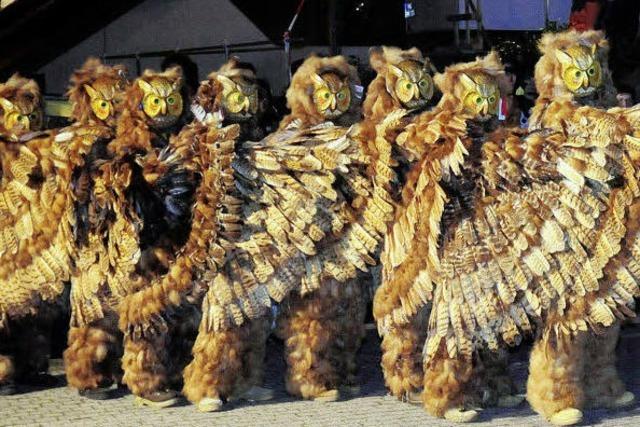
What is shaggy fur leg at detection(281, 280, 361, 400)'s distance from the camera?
483 cm

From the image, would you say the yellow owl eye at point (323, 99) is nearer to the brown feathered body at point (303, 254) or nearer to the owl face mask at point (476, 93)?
the brown feathered body at point (303, 254)

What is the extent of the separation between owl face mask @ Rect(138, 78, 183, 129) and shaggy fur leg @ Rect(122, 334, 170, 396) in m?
0.96

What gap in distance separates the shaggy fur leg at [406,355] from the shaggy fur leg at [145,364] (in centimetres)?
97

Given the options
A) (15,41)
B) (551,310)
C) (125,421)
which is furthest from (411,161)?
(15,41)

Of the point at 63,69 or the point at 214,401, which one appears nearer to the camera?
the point at 214,401

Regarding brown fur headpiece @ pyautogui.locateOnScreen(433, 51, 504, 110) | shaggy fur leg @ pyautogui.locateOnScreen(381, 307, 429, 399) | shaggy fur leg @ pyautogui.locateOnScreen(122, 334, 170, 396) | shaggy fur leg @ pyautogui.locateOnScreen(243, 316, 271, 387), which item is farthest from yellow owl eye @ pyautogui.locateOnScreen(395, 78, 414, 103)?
shaggy fur leg @ pyautogui.locateOnScreen(122, 334, 170, 396)

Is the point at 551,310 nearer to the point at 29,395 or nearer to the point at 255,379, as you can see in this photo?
the point at 255,379

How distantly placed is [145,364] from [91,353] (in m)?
0.31

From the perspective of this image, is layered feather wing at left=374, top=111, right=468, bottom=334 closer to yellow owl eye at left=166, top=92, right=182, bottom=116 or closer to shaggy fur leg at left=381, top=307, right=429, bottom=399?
shaggy fur leg at left=381, top=307, right=429, bottom=399

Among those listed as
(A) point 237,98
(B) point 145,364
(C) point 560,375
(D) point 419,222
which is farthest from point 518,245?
(B) point 145,364

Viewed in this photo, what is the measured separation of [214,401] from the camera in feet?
15.9

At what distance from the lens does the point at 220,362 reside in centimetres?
484

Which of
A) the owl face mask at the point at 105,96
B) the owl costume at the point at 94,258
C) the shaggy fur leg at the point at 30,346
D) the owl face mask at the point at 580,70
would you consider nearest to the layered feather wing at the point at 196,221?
the owl costume at the point at 94,258

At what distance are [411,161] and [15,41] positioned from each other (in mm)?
3720
